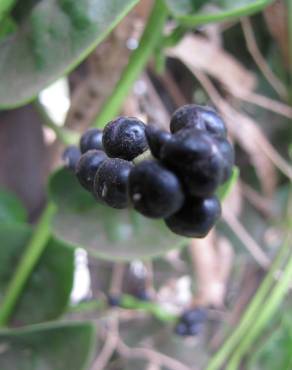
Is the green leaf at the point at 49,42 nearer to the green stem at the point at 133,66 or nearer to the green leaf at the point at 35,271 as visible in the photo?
the green stem at the point at 133,66

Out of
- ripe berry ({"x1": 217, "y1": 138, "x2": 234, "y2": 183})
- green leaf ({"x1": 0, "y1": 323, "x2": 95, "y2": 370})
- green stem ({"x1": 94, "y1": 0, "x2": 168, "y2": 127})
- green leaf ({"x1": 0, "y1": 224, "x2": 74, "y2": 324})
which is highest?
ripe berry ({"x1": 217, "y1": 138, "x2": 234, "y2": 183})

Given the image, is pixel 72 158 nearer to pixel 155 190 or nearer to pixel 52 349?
pixel 155 190

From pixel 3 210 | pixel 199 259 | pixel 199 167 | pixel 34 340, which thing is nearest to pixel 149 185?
pixel 199 167

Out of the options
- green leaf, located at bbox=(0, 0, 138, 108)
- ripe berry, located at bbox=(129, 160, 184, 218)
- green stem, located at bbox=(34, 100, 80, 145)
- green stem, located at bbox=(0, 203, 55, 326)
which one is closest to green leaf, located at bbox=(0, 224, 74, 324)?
green stem, located at bbox=(0, 203, 55, 326)

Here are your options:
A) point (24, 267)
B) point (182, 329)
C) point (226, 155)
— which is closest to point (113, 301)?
point (182, 329)

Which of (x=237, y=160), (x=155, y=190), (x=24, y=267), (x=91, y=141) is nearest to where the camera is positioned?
(x=155, y=190)

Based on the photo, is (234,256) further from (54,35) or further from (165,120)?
(54,35)

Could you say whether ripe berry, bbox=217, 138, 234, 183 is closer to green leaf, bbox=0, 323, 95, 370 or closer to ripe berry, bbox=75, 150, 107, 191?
ripe berry, bbox=75, 150, 107, 191
